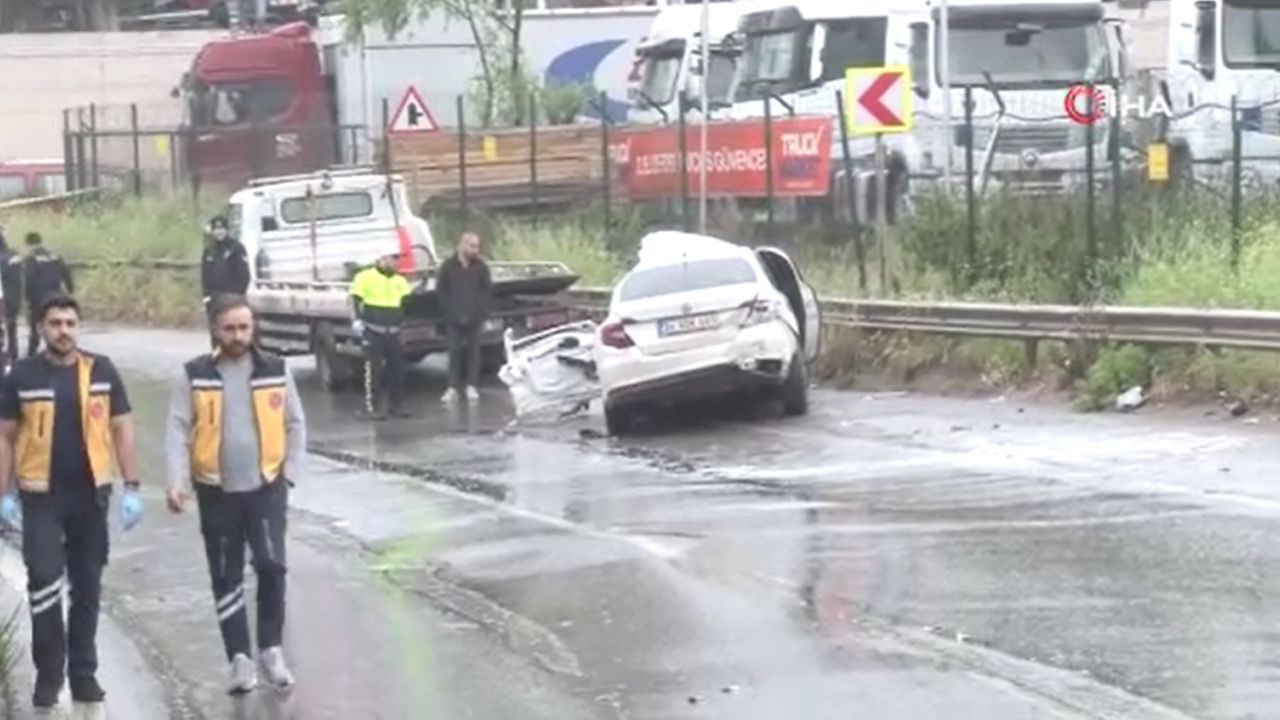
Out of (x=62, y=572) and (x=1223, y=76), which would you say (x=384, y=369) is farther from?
(x=62, y=572)

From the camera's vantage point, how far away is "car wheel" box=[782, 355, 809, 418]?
2303 centimetres

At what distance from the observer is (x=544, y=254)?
112ft

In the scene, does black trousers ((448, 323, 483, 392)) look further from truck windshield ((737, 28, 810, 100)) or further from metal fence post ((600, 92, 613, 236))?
metal fence post ((600, 92, 613, 236))

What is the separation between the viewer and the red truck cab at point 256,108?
4728 centimetres

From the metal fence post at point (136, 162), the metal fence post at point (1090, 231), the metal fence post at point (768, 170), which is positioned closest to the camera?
the metal fence post at point (1090, 231)

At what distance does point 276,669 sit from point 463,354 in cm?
1524

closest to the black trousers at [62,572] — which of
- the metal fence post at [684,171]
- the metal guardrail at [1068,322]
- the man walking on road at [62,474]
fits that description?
the man walking on road at [62,474]

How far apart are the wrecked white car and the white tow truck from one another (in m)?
4.52

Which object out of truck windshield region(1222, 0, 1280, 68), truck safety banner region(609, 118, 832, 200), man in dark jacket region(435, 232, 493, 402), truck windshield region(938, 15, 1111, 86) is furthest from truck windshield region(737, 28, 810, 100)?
man in dark jacket region(435, 232, 493, 402)

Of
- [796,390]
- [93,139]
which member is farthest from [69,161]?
[796,390]

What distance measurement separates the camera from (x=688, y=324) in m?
22.7

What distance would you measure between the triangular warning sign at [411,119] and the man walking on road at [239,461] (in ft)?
87.2

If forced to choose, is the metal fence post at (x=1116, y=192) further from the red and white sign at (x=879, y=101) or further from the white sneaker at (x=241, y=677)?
the white sneaker at (x=241, y=677)

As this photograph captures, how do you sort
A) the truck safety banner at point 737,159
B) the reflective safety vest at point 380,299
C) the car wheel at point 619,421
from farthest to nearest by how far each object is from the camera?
the truck safety banner at point 737,159 < the reflective safety vest at point 380,299 < the car wheel at point 619,421
